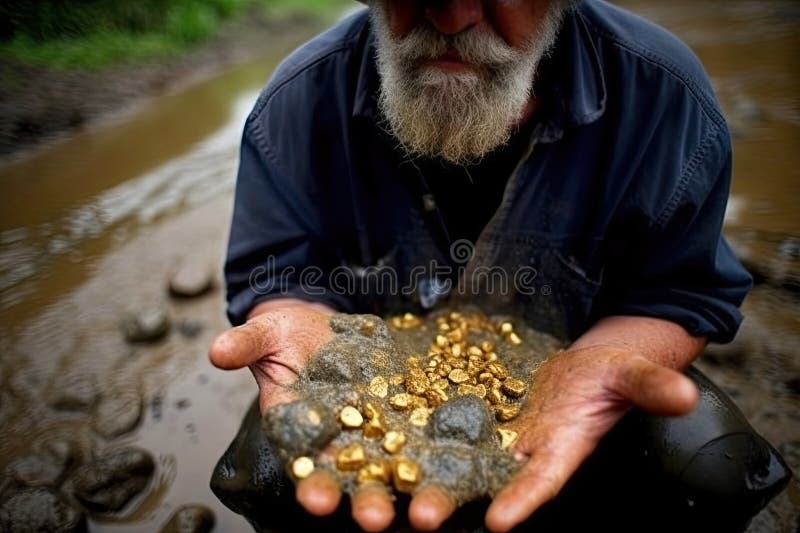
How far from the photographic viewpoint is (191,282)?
296 cm

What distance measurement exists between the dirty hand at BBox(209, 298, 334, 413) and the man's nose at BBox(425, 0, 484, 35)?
2.97 ft

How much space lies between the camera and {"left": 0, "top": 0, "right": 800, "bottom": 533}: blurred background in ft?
6.77

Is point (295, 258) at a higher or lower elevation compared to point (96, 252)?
higher

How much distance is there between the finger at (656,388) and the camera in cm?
105

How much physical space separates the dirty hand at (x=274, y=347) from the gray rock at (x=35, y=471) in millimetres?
1083

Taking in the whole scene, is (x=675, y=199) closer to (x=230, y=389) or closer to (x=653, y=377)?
(x=653, y=377)

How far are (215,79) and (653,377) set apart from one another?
6.16 m

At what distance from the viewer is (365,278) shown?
214 centimetres

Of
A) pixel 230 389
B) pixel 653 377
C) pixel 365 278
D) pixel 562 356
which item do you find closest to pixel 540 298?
pixel 562 356

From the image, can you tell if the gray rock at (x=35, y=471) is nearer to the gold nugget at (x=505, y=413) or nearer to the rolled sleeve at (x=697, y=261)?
the gold nugget at (x=505, y=413)

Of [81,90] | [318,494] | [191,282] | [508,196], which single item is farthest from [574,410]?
[81,90]

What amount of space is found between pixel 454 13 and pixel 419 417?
1.07 m

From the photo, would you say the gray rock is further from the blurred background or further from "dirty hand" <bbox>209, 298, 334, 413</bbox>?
"dirty hand" <bbox>209, 298, 334, 413</bbox>

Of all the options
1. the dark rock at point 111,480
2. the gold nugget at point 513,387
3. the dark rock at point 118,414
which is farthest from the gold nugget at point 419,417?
the dark rock at point 118,414
